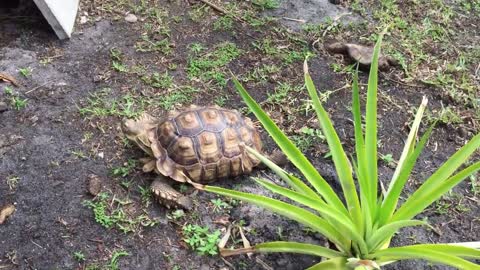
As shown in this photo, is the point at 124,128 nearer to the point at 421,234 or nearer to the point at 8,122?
the point at 8,122

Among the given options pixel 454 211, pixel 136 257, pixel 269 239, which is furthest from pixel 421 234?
pixel 136 257

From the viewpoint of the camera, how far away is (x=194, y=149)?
2.68 m

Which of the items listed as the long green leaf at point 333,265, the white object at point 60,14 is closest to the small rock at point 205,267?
the long green leaf at point 333,265

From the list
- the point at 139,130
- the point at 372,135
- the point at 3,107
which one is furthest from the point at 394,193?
the point at 3,107

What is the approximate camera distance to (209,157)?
8.79ft

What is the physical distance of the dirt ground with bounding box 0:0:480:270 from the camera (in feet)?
8.32

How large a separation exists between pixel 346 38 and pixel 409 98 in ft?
2.22

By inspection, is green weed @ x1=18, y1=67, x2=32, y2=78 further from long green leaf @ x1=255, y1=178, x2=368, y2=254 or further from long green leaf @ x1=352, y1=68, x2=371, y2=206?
long green leaf @ x1=352, y1=68, x2=371, y2=206

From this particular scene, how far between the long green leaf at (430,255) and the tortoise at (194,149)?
0.88 m

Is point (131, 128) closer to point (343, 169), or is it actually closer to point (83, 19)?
point (343, 169)

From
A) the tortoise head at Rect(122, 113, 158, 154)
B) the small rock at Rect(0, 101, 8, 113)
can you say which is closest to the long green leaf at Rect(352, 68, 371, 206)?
the tortoise head at Rect(122, 113, 158, 154)

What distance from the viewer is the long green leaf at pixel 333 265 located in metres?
2.22

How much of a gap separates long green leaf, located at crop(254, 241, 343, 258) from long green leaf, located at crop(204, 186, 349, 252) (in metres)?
A: 0.06

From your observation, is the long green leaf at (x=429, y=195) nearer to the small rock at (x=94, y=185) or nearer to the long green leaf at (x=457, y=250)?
the long green leaf at (x=457, y=250)
